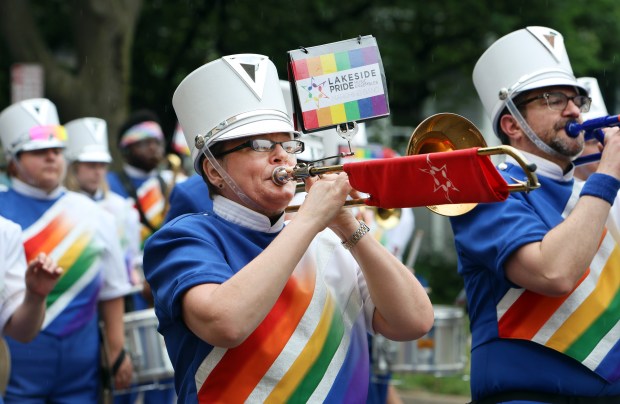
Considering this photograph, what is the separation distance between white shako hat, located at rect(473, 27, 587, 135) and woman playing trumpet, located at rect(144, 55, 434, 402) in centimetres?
133

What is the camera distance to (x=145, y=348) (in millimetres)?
6836

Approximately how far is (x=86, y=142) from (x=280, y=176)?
19.3ft

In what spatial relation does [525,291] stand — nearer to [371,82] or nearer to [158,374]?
[371,82]

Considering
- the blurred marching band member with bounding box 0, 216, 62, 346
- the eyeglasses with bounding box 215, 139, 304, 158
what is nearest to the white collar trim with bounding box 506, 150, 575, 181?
the eyeglasses with bounding box 215, 139, 304, 158

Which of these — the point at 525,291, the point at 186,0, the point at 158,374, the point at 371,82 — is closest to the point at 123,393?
the point at 158,374

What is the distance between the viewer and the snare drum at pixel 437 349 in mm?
7520

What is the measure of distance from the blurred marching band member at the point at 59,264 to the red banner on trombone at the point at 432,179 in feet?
11.2

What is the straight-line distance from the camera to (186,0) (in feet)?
59.9

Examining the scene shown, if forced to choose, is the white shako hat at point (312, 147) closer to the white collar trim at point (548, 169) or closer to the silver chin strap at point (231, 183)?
the white collar trim at point (548, 169)

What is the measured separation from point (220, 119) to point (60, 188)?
10.9ft

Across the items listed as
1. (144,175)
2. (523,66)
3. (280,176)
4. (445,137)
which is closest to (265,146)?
(280,176)

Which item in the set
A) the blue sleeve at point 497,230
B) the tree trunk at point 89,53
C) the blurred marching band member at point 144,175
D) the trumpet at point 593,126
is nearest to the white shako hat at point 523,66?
the trumpet at point 593,126

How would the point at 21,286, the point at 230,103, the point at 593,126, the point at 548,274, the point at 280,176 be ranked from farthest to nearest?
the point at 21,286
the point at 593,126
the point at 548,274
the point at 230,103
the point at 280,176

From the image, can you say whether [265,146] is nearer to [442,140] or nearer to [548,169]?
[442,140]
